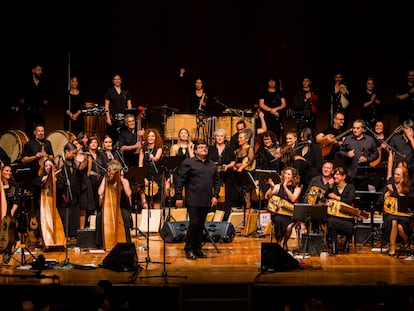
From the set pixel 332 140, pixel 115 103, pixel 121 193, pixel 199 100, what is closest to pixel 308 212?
pixel 121 193

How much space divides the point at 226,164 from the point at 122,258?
3.88 metres

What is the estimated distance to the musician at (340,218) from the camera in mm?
12322

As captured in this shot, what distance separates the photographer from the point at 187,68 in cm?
1944

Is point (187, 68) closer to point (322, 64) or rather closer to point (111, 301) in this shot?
point (322, 64)

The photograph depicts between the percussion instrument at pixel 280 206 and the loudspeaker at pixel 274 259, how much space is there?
145cm

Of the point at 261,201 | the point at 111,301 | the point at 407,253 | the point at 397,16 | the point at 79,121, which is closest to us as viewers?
the point at 111,301

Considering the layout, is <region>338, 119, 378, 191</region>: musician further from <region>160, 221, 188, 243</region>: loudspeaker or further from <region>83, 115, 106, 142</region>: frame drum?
<region>83, 115, 106, 142</region>: frame drum

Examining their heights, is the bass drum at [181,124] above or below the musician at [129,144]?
above

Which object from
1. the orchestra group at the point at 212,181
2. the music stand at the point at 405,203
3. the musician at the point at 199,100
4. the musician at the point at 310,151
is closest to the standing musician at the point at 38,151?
the orchestra group at the point at 212,181

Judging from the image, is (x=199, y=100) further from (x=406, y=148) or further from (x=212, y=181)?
(x=212, y=181)

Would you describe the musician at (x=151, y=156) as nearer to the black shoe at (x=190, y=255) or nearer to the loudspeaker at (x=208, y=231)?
the loudspeaker at (x=208, y=231)

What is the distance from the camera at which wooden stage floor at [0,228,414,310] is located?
9.68 metres

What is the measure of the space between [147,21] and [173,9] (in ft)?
2.14

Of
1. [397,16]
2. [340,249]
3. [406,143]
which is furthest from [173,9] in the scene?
[340,249]
